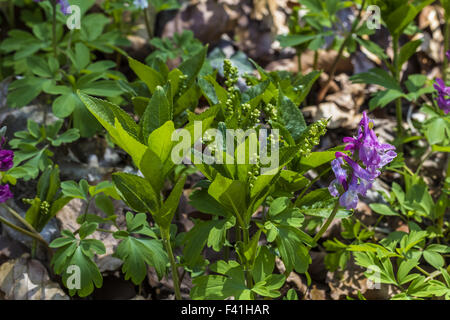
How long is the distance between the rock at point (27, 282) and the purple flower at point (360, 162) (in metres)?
1.47

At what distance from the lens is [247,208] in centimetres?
191

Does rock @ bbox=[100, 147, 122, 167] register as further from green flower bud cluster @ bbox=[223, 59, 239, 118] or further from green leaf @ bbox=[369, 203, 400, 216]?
green leaf @ bbox=[369, 203, 400, 216]

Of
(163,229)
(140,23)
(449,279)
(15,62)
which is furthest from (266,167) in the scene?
(140,23)

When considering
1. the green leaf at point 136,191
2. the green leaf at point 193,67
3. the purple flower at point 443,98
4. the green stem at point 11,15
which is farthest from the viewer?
the green stem at point 11,15

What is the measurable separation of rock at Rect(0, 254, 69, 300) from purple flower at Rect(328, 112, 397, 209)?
4.83 ft

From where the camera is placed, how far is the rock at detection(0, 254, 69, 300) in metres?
2.35

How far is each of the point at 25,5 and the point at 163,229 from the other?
2592 millimetres

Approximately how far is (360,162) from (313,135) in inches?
8.5

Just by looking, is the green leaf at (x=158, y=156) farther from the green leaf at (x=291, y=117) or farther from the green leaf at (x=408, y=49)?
the green leaf at (x=408, y=49)

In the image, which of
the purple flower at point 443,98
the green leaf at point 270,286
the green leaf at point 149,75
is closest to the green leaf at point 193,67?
the green leaf at point 149,75

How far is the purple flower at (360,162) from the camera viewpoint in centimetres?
172

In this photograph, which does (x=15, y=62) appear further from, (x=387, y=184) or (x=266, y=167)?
(x=387, y=184)

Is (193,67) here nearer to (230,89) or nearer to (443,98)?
(230,89)

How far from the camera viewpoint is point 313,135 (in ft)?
6.21
